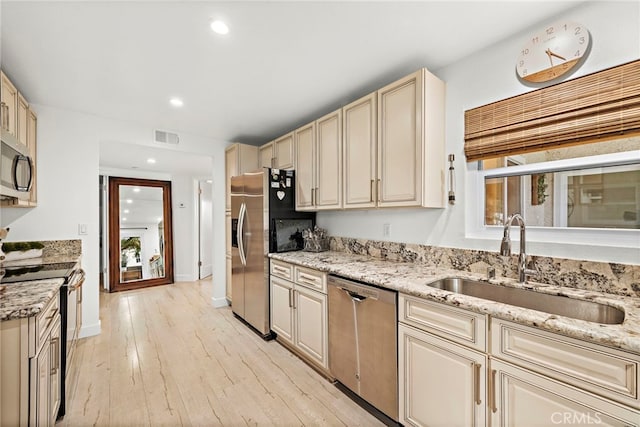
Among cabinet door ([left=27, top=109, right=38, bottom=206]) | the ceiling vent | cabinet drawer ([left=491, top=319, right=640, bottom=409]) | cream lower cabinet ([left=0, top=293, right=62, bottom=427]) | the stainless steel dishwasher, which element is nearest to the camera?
cabinet drawer ([left=491, top=319, right=640, bottom=409])

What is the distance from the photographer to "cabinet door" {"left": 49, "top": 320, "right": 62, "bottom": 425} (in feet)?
4.99

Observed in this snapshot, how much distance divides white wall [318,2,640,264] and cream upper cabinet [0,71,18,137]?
286 centimetres

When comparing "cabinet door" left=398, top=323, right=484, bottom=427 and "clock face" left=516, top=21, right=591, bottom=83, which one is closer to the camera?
"cabinet door" left=398, top=323, right=484, bottom=427

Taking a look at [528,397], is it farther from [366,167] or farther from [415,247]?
[366,167]

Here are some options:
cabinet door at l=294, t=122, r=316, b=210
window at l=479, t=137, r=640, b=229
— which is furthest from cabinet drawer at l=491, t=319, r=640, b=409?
cabinet door at l=294, t=122, r=316, b=210

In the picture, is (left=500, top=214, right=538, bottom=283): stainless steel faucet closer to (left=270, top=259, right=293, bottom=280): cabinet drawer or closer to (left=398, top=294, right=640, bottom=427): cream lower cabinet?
(left=398, top=294, right=640, bottom=427): cream lower cabinet

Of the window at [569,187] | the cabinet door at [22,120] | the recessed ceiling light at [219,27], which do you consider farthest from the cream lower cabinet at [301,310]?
the cabinet door at [22,120]

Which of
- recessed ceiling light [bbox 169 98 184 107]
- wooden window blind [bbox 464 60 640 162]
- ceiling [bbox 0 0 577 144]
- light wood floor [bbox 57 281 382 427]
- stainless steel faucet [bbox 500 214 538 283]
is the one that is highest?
ceiling [bbox 0 0 577 144]

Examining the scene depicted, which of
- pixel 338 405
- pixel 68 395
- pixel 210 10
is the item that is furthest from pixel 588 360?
pixel 68 395

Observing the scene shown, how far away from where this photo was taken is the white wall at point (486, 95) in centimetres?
141

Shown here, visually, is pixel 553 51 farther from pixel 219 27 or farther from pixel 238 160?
pixel 238 160

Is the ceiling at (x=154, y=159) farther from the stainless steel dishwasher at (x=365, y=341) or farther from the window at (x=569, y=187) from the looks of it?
the window at (x=569, y=187)

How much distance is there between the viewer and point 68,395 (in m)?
1.99

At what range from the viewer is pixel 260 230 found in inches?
114
